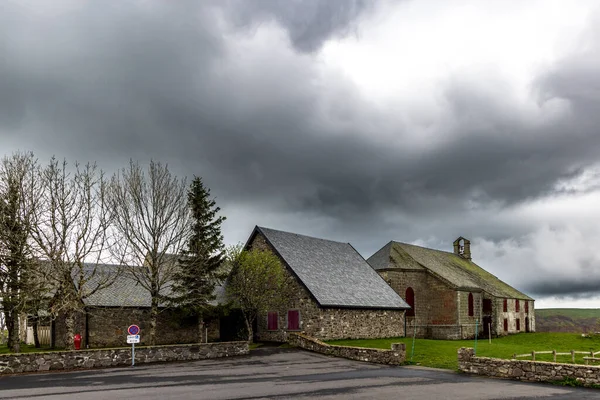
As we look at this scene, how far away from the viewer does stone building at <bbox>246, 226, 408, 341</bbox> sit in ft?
125

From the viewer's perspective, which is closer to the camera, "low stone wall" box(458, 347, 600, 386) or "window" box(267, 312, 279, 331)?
"low stone wall" box(458, 347, 600, 386)

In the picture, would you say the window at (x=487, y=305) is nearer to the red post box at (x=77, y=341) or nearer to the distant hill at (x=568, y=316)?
the red post box at (x=77, y=341)

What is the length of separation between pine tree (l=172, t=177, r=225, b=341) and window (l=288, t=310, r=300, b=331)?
6099mm

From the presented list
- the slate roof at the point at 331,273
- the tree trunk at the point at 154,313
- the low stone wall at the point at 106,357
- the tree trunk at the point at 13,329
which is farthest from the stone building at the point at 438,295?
the tree trunk at the point at 13,329

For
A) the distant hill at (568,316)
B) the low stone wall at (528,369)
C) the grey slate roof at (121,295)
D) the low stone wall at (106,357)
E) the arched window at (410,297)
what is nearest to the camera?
the low stone wall at (528,369)

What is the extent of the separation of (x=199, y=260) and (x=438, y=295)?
2798cm

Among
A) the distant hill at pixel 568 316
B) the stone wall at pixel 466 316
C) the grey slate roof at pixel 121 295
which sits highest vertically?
the grey slate roof at pixel 121 295

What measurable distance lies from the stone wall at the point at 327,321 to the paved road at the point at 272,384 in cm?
1083

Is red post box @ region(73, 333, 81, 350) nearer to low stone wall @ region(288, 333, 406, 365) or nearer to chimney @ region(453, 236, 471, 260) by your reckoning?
low stone wall @ region(288, 333, 406, 365)

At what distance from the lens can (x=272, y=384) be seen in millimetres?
19609

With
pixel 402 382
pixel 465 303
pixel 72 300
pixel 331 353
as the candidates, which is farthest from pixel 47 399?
pixel 465 303

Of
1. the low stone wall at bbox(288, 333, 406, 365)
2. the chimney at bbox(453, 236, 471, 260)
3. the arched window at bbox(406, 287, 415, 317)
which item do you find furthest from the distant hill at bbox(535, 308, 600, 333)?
the low stone wall at bbox(288, 333, 406, 365)

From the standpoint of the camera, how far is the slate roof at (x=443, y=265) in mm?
55500

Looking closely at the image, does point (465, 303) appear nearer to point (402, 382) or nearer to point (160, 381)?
point (402, 382)
